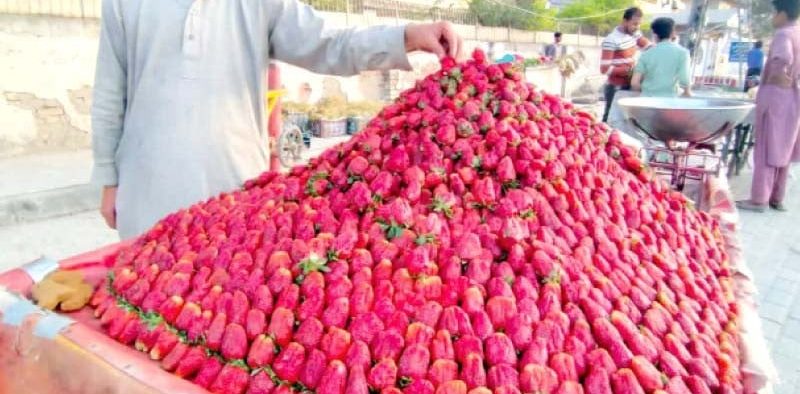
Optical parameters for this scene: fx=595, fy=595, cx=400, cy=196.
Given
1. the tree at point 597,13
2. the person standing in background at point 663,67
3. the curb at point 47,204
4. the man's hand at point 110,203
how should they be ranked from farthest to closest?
the tree at point 597,13 < the person standing in background at point 663,67 < the curb at point 47,204 < the man's hand at point 110,203

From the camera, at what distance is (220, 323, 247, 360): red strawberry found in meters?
1.11

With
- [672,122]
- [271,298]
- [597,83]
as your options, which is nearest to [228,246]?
[271,298]

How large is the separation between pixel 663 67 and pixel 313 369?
5473mm

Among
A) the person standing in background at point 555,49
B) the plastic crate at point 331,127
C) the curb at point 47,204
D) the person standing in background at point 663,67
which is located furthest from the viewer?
the person standing in background at point 555,49

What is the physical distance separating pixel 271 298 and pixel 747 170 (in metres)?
7.56

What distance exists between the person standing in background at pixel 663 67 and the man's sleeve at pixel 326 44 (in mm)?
4590

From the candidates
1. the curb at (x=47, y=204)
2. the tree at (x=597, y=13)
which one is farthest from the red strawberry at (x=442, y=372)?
the tree at (x=597, y=13)

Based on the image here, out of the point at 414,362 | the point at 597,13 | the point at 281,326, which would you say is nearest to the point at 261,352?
A: the point at 281,326

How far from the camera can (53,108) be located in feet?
17.9

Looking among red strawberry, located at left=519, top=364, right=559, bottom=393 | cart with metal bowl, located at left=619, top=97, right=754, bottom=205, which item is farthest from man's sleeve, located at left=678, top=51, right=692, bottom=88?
red strawberry, located at left=519, top=364, right=559, bottom=393

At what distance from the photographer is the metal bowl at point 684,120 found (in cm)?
327

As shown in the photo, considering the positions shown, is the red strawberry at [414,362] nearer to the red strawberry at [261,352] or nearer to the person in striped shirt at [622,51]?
the red strawberry at [261,352]

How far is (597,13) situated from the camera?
24.3 meters

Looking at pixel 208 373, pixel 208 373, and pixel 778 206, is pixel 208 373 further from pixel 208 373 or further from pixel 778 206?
pixel 778 206
